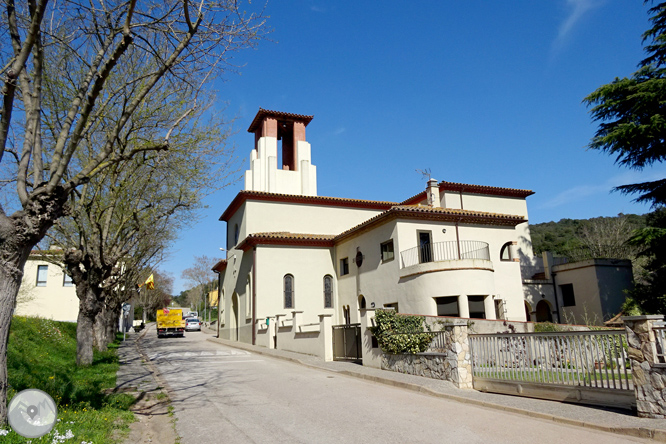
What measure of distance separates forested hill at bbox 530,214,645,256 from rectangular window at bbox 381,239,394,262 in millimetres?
23139

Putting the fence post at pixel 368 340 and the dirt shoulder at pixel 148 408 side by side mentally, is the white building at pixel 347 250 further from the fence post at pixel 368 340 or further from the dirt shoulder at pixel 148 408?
the dirt shoulder at pixel 148 408

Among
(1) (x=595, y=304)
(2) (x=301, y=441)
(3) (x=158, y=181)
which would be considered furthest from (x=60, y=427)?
(1) (x=595, y=304)

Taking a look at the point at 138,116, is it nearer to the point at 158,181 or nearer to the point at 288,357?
the point at 158,181

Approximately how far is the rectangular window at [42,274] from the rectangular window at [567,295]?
130 feet

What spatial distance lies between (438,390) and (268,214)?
21076 mm

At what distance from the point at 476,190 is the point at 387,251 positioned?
11.1 meters

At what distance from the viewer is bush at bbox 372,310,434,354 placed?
43.9 feet

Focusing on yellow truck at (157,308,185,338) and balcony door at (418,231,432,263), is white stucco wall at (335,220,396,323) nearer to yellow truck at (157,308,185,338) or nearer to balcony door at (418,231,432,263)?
balcony door at (418,231,432,263)

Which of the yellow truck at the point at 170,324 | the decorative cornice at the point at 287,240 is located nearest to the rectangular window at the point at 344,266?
the decorative cornice at the point at 287,240

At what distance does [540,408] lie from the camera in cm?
850

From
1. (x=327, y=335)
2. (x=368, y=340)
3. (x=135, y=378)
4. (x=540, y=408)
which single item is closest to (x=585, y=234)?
(x=327, y=335)

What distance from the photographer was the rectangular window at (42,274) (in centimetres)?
3825

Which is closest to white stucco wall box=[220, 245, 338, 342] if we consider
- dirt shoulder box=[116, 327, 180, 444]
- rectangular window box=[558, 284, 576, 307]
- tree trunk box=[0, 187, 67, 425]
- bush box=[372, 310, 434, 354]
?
bush box=[372, 310, 434, 354]

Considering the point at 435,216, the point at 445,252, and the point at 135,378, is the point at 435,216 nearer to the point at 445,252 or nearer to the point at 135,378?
the point at 445,252
